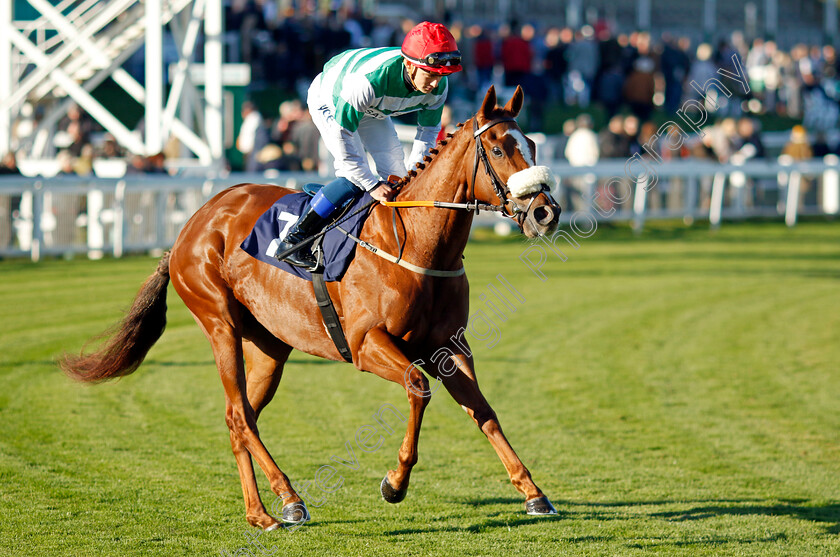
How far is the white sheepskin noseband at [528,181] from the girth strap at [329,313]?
1085 millimetres

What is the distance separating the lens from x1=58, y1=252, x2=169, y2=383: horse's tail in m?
5.48

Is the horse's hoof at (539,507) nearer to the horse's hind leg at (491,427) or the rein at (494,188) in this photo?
the horse's hind leg at (491,427)

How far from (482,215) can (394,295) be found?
10.8 m

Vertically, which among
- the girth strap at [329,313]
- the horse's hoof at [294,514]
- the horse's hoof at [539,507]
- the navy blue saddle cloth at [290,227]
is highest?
the navy blue saddle cloth at [290,227]

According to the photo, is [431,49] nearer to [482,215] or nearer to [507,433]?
[507,433]

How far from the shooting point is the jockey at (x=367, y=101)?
14.6 ft

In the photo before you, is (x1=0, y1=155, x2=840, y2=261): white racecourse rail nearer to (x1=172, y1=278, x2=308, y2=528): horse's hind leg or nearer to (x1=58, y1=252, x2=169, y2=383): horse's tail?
(x1=58, y1=252, x2=169, y2=383): horse's tail

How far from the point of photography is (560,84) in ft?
74.7

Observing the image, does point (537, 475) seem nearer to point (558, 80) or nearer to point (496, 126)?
point (496, 126)

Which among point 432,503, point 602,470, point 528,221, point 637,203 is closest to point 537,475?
point 602,470

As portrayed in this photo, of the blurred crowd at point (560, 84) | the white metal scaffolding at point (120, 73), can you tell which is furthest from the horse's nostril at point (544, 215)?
the white metal scaffolding at point (120, 73)

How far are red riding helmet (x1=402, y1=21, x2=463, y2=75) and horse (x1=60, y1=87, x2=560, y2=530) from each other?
269 millimetres

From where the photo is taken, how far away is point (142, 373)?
7848 mm

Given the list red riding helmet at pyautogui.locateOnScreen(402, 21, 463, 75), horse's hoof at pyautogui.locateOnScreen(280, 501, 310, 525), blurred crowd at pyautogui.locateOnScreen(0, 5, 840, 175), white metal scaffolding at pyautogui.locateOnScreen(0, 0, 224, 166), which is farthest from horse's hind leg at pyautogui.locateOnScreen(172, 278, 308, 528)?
white metal scaffolding at pyautogui.locateOnScreen(0, 0, 224, 166)
